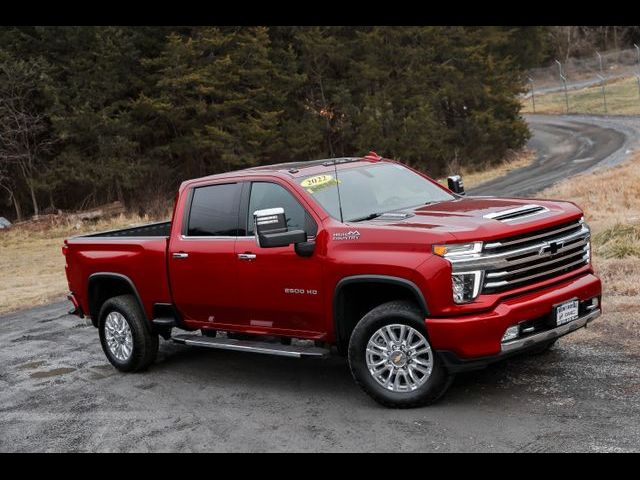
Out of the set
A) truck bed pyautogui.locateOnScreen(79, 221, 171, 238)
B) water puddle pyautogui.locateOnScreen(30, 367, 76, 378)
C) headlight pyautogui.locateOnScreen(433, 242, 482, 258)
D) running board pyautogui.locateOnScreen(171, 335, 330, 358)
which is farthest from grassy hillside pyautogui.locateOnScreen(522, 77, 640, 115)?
headlight pyautogui.locateOnScreen(433, 242, 482, 258)

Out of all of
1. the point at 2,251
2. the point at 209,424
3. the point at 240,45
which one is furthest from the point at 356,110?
the point at 209,424

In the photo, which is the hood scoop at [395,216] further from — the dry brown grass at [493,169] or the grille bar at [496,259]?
the dry brown grass at [493,169]

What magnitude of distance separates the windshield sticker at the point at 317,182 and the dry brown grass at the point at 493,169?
26.4m

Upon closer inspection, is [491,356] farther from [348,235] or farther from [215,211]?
[215,211]

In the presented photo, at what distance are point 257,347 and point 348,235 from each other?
1.41 m

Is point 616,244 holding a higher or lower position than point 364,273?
lower

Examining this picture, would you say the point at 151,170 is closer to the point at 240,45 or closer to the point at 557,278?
the point at 240,45

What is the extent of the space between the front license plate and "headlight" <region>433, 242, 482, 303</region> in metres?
0.79

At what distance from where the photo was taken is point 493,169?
39.3 metres

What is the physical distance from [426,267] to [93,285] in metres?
4.39

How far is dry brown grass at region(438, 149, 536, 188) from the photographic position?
34.7 meters

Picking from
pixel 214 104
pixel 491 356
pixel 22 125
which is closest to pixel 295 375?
pixel 491 356

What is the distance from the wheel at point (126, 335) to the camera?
8344 millimetres

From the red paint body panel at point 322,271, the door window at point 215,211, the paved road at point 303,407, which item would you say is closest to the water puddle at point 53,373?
the paved road at point 303,407
